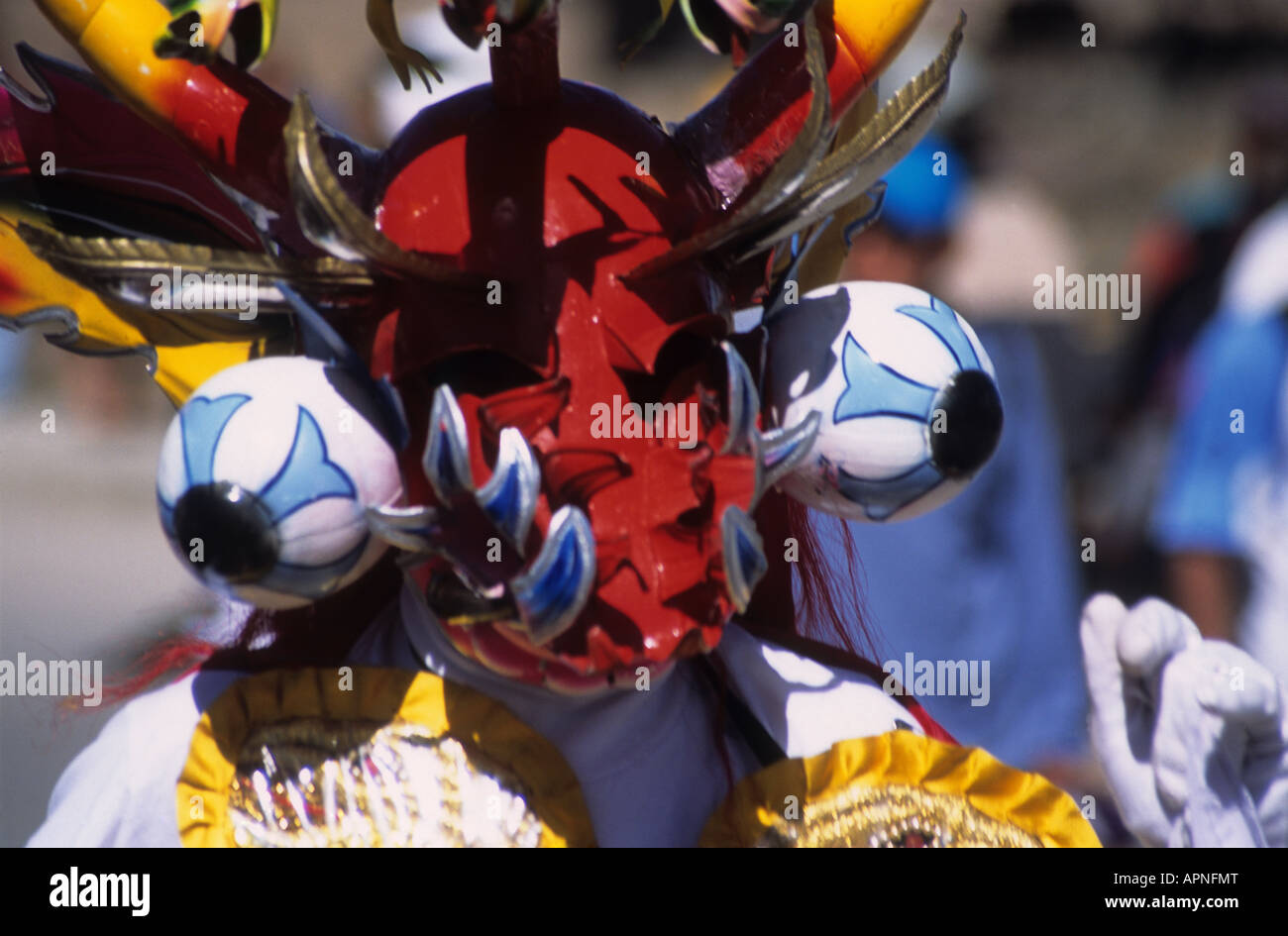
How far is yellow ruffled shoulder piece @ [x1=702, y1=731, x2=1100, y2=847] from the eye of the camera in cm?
142

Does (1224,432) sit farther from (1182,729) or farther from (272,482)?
(272,482)

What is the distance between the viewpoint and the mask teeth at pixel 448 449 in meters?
1.20

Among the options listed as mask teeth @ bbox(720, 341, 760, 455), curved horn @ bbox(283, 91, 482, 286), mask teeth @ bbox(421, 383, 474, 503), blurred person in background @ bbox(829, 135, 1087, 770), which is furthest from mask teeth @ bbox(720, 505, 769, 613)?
blurred person in background @ bbox(829, 135, 1087, 770)

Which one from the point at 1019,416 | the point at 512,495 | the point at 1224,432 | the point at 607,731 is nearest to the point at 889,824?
the point at 607,731

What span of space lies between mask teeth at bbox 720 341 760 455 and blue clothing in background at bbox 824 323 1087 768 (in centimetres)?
185

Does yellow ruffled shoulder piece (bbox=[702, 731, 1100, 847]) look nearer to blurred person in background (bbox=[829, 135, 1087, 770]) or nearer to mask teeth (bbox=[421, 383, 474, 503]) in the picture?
mask teeth (bbox=[421, 383, 474, 503])

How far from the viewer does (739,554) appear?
3.98 ft

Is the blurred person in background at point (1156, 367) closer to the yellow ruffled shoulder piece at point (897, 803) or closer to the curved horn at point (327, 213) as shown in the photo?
the yellow ruffled shoulder piece at point (897, 803)

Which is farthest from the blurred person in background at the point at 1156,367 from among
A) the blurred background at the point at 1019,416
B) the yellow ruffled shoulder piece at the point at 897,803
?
the yellow ruffled shoulder piece at the point at 897,803

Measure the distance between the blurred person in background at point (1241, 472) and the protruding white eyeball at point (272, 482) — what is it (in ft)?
7.64

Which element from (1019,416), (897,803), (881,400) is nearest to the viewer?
(881,400)

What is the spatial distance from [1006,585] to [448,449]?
2514mm

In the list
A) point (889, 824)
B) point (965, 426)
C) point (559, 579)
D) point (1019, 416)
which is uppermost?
point (1019, 416)

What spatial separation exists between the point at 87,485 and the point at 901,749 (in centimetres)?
518
